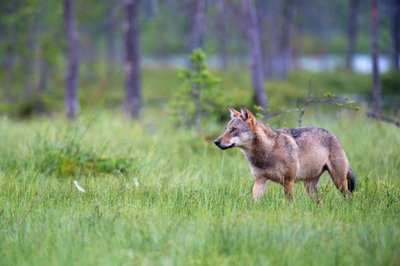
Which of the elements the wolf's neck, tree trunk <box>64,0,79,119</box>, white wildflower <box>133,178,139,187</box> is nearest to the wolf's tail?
the wolf's neck

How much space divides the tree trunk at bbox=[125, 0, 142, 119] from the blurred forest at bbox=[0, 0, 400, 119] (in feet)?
0.12

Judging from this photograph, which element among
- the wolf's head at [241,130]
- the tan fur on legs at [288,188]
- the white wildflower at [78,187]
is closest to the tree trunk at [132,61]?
the white wildflower at [78,187]

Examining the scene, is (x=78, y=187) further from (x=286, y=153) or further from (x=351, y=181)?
(x=351, y=181)

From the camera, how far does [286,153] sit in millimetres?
8195

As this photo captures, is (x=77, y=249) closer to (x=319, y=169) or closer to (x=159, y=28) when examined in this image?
(x=319, y=169)

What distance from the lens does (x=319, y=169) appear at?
8.43m

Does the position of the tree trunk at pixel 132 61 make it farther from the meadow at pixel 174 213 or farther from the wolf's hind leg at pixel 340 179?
the wolf's hind leg at pixel 340 179

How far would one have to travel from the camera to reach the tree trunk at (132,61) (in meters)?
20.7

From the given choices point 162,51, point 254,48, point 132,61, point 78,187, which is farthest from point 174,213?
point 162,51

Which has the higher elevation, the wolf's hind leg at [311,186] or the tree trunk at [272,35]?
the tree trunk at [272,35]

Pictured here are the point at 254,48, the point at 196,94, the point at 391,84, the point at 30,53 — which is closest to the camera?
the point at 196,94

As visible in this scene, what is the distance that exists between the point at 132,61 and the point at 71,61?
220cm

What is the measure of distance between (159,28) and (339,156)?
47.4 meters

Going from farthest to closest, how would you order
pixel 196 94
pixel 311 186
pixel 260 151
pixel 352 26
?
pixel 352 26, pixel 196 94, pixel 311 186, pixel 260 151
